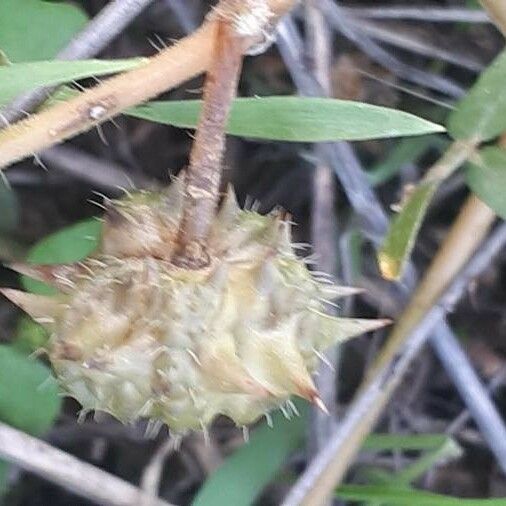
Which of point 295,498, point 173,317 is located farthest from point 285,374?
point 295,498

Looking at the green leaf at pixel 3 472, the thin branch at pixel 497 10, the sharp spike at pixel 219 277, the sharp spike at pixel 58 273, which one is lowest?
the green leaf at pixel 3 472

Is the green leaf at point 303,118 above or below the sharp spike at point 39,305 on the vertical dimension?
above

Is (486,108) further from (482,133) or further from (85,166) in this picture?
(85,166)

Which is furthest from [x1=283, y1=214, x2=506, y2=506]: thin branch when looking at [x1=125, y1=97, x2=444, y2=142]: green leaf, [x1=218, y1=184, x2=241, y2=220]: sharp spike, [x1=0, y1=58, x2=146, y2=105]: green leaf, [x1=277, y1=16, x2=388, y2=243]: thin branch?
[x1=0, y1=58, x2=146, y2=105]: green leaf

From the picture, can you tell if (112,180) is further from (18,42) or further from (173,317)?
(173,317)

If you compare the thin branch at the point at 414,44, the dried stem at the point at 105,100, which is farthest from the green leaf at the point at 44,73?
the thin branch at the point at 414,44

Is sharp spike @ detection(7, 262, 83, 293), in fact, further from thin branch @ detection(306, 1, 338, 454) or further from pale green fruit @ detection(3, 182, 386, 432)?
thin branch @ detection(306, 1, 338, 454)

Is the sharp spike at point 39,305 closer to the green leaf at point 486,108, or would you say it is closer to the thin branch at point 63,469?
the thin branch at point 63,469
